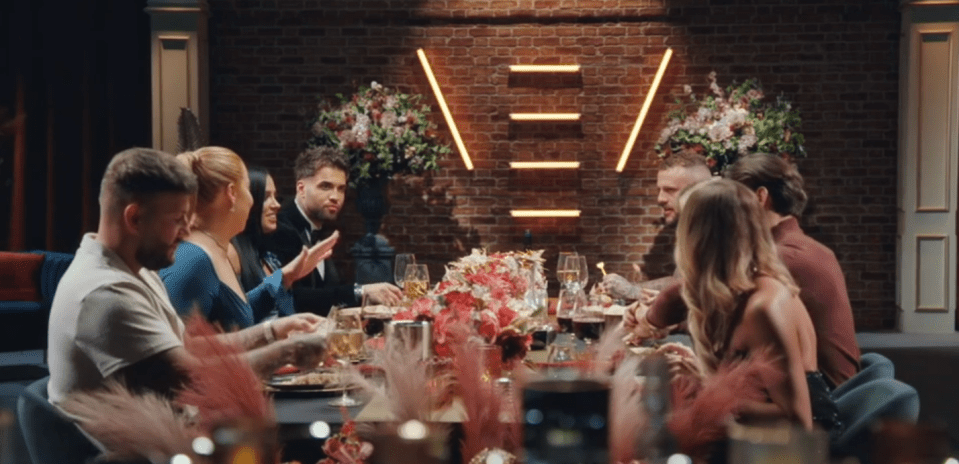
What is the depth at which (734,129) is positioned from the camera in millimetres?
6926

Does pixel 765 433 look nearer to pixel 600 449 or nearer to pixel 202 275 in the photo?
pixel 600 449

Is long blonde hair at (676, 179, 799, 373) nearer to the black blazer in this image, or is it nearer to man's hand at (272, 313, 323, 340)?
man's hand at (272, 313, 323, 340)

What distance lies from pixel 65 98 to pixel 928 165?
19.3ft

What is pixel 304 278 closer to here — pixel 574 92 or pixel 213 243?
pixel 213 243

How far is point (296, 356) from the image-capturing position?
1.82 m

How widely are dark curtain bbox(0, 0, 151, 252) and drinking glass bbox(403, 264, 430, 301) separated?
4567 mm

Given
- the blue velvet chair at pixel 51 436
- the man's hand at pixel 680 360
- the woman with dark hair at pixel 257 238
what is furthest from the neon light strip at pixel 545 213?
the blue velvet chair at pixel 51 436

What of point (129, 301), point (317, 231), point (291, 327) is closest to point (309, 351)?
point (129, 301)

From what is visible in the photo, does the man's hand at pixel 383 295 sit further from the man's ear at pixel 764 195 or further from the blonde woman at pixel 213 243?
the man's ear at pixel 764 195

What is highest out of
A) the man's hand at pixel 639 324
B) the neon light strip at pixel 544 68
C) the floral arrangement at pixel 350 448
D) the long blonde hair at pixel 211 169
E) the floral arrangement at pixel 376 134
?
the neon light strip at pixel 544 68

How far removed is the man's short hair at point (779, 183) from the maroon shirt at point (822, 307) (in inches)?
6.8

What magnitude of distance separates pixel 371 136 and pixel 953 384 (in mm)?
3622

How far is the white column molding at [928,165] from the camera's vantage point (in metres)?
7.50

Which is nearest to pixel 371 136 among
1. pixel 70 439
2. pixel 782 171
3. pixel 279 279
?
pixel 279 279
